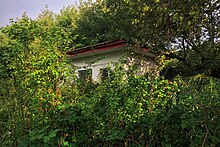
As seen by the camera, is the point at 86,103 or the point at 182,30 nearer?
the point at 86,103

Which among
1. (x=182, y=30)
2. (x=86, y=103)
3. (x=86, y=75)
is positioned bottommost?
(x=86, y=103)

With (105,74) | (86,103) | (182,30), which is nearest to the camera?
(86,103)

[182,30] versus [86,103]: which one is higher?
[182,30]

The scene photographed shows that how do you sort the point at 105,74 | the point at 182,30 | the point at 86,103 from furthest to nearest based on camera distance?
the point at 182,30
the point at 105,74
the point at 86,103

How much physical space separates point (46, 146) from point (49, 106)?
20.9 inches

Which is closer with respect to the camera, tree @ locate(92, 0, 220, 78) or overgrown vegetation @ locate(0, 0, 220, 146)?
overgrown vegetation @ locate(0, 0, 220, 146)

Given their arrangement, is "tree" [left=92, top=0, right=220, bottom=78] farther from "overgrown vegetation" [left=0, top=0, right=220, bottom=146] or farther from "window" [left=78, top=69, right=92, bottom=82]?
"overgrown vegetation" [left=0, top=0, right=220, bottom=146]

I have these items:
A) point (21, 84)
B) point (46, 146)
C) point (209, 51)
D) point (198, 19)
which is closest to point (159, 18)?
point (198, 19)

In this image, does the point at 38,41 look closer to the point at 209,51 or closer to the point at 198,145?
the point at 198,145

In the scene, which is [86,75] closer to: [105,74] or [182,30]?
[105,74]

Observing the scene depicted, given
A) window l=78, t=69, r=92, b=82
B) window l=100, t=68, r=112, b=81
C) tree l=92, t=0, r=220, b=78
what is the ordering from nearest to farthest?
1. window l=100, t=68, r=112, b=81
2. window l=78, t=69, r=92, b=82
3. tree l=92, t=0, r=220, b=78

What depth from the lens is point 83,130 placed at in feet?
10.0

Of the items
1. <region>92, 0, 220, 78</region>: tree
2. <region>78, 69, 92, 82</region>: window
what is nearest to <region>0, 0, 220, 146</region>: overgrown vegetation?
<region>78, 69, 92, 82</region>: window

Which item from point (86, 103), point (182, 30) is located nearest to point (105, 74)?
point (86, 103)
